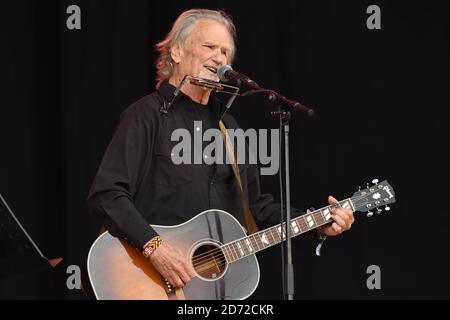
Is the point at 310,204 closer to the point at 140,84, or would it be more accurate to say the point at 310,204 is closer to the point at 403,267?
the point at 403,267

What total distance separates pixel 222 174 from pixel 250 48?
102 centimetres

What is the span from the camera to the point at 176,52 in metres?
3.45

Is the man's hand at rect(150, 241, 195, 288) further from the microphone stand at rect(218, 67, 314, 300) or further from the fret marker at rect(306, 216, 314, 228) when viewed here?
the fret marker at rect(306, 216, 314, 228)

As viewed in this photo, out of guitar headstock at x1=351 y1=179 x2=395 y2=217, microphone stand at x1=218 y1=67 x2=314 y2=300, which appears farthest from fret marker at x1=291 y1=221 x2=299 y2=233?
microphone stand at x1=218 y1=67 x2=314 y2=300

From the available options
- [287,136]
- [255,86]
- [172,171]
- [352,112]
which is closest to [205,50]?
[172,171]

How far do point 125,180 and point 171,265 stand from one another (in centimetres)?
38

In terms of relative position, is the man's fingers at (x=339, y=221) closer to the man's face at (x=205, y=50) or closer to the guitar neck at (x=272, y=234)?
the guitar neck at (x=272, y=234)

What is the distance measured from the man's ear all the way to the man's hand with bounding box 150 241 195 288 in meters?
0.89

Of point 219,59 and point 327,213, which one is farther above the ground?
point 219,59

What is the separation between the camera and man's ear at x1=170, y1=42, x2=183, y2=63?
135 inches

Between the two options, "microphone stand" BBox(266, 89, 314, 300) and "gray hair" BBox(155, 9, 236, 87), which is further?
"gray hair" BBox(155, 9, 236, 87)

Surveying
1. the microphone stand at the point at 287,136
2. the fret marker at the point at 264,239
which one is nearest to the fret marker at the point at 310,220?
the fret marker at the point at 264,239

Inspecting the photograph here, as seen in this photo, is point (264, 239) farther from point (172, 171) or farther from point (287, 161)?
point (287, 161)
